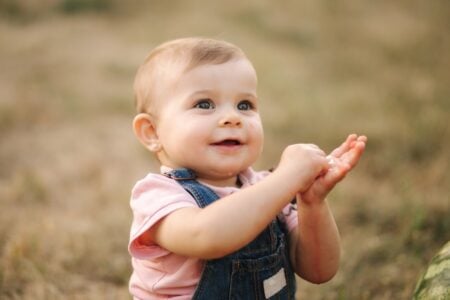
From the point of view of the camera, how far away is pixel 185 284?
177 cm

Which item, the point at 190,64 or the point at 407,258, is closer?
the point at 190,64

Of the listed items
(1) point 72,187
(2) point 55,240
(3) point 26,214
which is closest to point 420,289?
(2) point 55,240

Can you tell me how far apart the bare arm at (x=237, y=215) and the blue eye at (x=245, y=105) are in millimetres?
318

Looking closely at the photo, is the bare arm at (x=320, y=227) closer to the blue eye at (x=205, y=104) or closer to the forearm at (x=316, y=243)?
the forearm at (x=316, y=243)

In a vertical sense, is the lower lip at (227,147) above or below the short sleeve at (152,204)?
above

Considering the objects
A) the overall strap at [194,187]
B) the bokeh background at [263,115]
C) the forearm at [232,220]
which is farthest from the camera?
the bokeh background at [263,115]

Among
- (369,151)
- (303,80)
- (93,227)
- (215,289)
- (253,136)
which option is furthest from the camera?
(303,80)

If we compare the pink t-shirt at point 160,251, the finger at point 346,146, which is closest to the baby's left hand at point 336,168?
the finger at point 346,146

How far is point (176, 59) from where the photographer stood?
188 cm

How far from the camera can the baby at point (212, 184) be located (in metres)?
1.64

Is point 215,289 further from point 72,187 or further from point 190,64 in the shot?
point 72,187

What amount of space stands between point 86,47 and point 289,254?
19.1ft

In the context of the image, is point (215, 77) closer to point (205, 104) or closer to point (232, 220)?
point (205, 104)

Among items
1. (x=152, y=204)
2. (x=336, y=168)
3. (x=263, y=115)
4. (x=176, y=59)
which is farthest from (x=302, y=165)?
(x=263, y=115)
